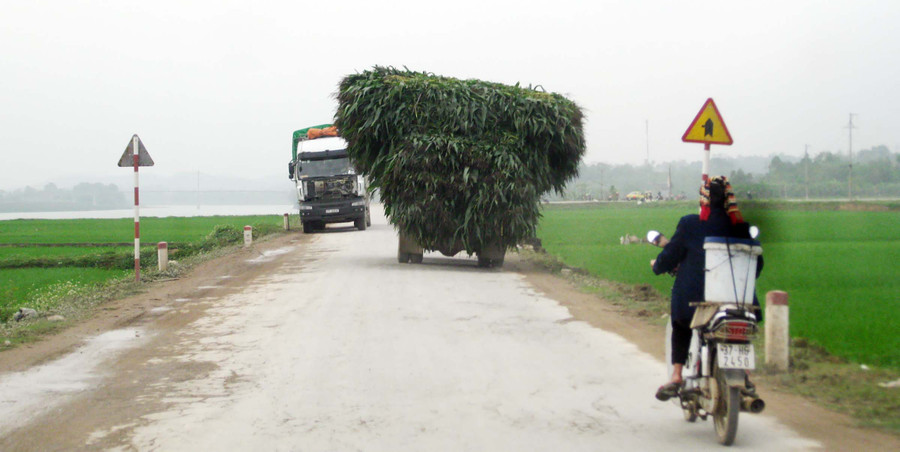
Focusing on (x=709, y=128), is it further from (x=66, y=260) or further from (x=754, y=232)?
(x=66, y=260)

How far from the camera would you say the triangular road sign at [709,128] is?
11.4 metres

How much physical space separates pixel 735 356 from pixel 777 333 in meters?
2.70

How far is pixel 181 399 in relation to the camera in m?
6.77

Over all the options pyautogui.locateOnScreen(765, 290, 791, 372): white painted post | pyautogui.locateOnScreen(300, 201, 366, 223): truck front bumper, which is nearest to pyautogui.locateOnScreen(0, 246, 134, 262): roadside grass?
pyautogui.locateOnScreen(300, 201, 366, 223): truck front bumper

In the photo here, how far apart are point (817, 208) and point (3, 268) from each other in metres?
51.1

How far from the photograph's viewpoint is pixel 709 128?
453 inches

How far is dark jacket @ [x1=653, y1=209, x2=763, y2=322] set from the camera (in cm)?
559

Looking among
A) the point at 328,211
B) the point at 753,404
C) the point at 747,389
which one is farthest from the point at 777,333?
the point at 328,211

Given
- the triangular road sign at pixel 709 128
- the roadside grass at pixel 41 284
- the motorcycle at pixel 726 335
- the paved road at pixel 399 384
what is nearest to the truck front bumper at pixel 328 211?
the roadside grass at pixel 41 284

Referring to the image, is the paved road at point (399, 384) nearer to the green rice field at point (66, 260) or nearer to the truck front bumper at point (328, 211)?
the green rice field at point (66, 260)

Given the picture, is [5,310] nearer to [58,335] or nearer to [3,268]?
[58,335]

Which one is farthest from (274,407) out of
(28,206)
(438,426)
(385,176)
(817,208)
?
(28,206)

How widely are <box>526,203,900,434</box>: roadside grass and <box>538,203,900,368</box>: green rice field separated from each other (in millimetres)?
12

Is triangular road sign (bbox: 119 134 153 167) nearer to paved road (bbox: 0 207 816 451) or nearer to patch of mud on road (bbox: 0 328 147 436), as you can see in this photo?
paved road (bbox: 0 207 816 451)
